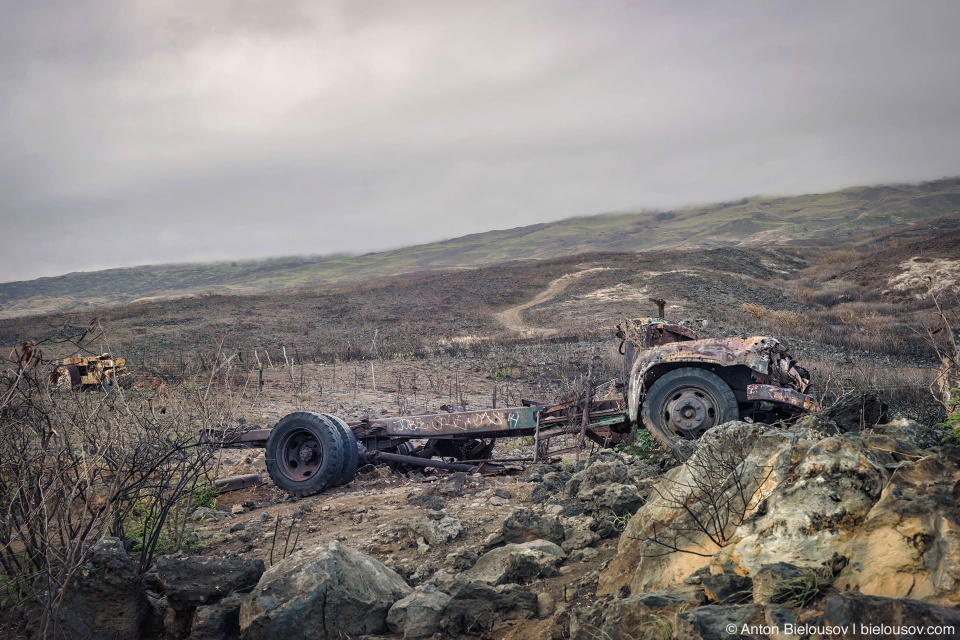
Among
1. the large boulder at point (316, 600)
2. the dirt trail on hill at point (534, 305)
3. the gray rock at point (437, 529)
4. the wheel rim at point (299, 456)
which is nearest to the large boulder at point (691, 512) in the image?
the large boulder at point (316, 600)

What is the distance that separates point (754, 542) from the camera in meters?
3.11

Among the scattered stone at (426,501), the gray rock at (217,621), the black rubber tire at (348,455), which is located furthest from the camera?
the black rubber tire at (348,455)

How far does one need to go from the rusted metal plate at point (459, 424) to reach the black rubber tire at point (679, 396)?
157cm

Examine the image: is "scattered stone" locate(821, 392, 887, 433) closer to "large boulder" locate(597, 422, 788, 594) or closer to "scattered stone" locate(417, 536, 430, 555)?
"large boulder" locate(597, 422, 788, 594)

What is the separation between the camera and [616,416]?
7.70 metres

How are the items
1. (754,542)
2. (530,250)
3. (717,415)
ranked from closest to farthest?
(754,542)
(717,415)
(530,250)

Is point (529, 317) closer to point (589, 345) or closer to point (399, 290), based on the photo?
point (589, 345)

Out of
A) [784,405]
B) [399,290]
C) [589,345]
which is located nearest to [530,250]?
[399,290]

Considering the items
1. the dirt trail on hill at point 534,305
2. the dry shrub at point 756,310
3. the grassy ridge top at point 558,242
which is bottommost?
the dry shrub at point 756,310

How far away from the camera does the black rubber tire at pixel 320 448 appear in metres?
7.55

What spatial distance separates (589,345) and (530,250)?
10644 centimetres

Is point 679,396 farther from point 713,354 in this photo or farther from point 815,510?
point 815,510

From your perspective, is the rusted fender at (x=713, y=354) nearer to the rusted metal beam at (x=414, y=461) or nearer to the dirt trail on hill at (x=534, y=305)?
the rusted metal beam at (x=414, y=461)

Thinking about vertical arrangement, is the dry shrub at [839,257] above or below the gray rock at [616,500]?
above
